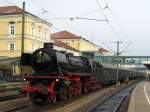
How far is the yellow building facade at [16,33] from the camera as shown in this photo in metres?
79.7

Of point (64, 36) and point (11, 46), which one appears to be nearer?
point (11, 46)

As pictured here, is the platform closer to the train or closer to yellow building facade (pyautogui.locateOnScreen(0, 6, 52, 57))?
the train

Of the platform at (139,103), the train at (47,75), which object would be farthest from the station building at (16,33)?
the train at (47,75)

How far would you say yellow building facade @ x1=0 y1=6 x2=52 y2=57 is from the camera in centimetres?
7969

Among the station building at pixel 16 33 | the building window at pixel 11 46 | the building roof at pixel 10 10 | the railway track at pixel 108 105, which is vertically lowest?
the railway track at pixel 108 105

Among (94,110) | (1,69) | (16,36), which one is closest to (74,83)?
(94,110)

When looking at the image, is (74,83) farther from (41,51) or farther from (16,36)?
(16,36)

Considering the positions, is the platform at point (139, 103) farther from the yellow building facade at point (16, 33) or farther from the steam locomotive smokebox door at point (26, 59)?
the yellow building facade at point (16, 33)

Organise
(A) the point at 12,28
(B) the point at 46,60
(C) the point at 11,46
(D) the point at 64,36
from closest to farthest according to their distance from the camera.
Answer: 1. (B) the point at 46,60
2. (C) the point at 11,46
3. (A) the point at 12,28
4. (D) the point at 64,36

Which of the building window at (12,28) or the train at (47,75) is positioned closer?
the train at (47,75)

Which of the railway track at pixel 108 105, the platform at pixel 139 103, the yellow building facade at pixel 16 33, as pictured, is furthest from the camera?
the yellow building facade at pixel 16 33

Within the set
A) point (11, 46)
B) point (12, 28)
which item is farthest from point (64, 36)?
point (11, 46)

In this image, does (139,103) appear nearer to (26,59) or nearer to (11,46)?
(26,59)

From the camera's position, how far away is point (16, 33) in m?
81.1
